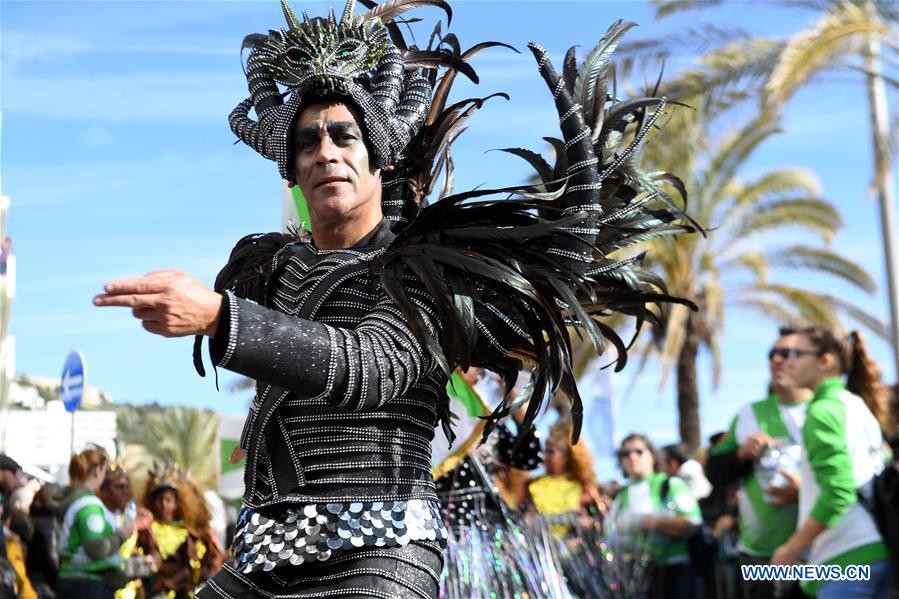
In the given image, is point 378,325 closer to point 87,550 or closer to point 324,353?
point 324,353

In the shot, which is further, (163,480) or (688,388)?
(688,388)

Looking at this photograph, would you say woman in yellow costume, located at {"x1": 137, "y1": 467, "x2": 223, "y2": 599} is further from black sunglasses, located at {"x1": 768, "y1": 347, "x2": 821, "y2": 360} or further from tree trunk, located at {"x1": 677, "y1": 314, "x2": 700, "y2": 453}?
tree trunk, located at {"x1": 677, "y1": 314, "x2": 700, "y2": 453}

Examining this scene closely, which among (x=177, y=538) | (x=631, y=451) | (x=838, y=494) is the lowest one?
(x=177, y=538)

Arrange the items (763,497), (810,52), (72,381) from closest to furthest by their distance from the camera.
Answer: (763,497) → (72,381) → (810,52)

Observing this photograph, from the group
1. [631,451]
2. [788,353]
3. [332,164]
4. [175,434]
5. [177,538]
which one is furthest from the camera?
[175,434]

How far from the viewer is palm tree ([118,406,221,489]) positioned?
37.2 m

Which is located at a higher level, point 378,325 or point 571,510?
point 378,325

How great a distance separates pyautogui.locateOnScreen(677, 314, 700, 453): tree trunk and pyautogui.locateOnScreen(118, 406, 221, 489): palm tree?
70.5 feet

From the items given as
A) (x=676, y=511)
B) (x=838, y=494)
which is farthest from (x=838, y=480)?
(x=676, y=511)

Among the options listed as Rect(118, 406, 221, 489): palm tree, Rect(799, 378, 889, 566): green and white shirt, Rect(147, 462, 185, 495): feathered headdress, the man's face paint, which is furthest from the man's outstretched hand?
Rect(118, 406, 221, 489): palm tree

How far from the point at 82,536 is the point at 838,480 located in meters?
4.80

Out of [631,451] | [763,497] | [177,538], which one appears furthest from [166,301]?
[177,538]

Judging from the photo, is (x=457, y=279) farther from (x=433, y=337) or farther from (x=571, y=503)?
(x=571, y=503)

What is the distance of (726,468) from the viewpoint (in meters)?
7.08
